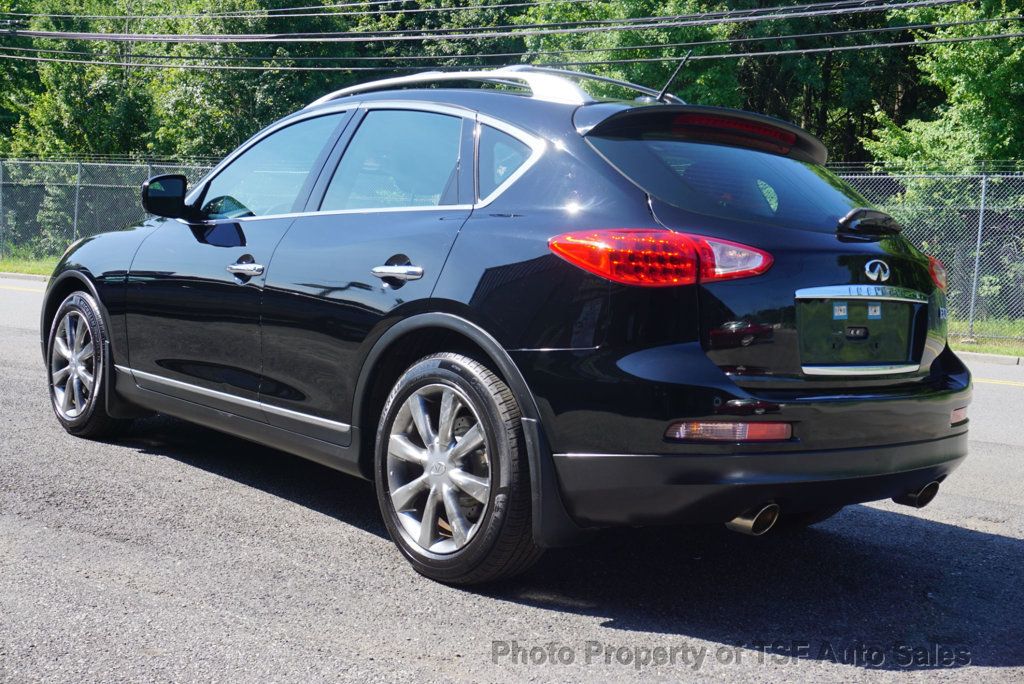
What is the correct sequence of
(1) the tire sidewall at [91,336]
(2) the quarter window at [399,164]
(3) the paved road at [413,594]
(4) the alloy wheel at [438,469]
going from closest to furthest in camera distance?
(3) the paved road at [413,594] → (4) the alloy wheel at [438,469] → (2) the quarter window at [399,164] → (1) the tire sidewall at [91,336]

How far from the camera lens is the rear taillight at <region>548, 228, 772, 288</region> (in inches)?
135

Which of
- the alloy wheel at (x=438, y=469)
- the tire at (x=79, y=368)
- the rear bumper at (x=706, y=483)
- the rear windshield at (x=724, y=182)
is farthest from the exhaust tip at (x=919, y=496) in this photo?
the tire at (x=79, y=368)

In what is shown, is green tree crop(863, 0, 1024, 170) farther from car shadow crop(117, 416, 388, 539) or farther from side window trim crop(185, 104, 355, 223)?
side window trim crop(185, 104, 355, 223)

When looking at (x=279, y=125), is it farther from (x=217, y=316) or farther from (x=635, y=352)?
(x=635, y=352)

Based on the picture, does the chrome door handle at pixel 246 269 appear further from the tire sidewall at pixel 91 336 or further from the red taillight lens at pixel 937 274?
the red taillight lens at pixel 937 274

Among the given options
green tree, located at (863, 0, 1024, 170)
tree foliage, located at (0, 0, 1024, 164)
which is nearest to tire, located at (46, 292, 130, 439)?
green tree, located at (863, 0, 1024, 170)

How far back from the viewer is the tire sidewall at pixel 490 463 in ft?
12.0

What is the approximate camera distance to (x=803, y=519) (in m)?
4.69

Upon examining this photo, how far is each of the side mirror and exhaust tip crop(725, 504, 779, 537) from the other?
310 centimetres

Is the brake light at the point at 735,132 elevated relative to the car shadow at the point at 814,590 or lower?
elevated

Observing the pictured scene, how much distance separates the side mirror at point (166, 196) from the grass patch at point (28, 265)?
1976 cm

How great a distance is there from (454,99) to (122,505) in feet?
7.23

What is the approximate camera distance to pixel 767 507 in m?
3.45

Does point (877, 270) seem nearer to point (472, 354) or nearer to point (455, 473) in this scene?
point (472, 354)
